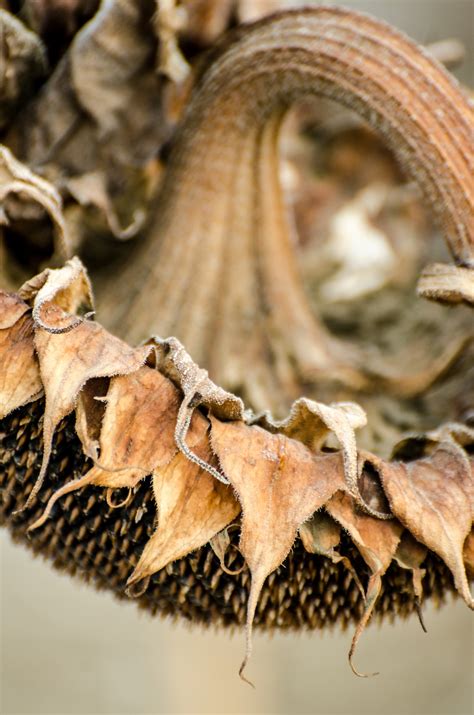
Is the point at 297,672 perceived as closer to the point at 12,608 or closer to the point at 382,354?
the point at 12,608

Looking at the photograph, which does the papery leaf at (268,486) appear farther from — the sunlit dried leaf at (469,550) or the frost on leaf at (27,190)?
the frost on leaf at (27,190)

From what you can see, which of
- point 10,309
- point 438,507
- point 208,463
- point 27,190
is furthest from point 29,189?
point 438,507

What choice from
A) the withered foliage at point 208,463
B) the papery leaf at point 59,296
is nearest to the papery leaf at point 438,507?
the withered foliage at point 208,463

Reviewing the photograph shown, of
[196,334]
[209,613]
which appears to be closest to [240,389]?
[196,334]

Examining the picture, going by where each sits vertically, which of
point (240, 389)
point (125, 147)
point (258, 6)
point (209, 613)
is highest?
point (258, 6)

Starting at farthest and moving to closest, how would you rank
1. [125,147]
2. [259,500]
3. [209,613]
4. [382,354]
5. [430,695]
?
[430,695] → [382,354] → [125,147] → [209,613] → [259,500]

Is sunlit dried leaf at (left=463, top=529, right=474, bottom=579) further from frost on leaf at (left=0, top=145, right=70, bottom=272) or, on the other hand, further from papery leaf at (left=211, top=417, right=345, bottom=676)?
frost on leaf at (left=0, top=145, right=70, bottom=272)

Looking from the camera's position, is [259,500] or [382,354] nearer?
[259,500]

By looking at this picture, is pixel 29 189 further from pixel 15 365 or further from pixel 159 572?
pixel 159 572
